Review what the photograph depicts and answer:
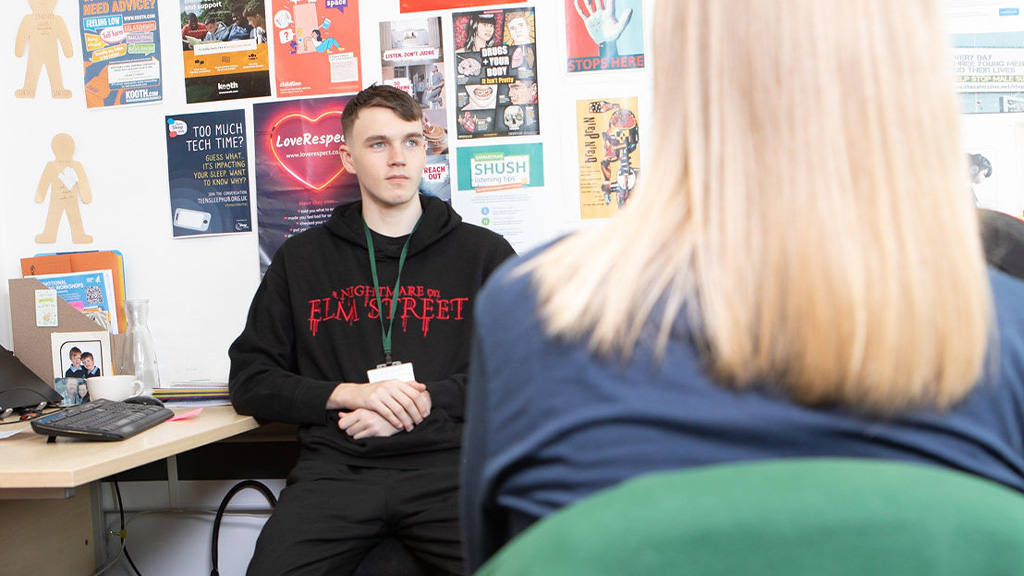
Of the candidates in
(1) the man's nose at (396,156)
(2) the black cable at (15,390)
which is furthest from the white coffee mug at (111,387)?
(1) the man's nose at (396,156)

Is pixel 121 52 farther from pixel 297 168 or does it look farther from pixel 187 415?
pixel 187 415

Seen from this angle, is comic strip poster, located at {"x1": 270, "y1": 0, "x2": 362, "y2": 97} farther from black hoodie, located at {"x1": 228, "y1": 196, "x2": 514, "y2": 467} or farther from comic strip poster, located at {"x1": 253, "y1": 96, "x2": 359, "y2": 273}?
black hoodie, located at {"x1": 228, "y1": 196, "x2": 514, "y2": 467}

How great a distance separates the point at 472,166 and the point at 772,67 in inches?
66.8

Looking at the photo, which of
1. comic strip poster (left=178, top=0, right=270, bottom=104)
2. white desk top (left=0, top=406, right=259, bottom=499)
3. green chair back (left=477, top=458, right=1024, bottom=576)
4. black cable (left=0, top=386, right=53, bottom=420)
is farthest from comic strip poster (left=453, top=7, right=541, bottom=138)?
green chair back (left=477, top=458, right=1024, bottom=576)

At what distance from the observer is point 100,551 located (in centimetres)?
246

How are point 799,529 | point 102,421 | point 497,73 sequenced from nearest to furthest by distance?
point 799,529, point 102,421, point 497,73

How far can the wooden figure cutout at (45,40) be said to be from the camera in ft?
8.07

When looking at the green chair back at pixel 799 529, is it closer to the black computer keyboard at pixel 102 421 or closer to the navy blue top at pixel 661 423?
the navy blue top at pixel 661 423

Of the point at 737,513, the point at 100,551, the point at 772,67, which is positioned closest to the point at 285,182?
the point at 100,551

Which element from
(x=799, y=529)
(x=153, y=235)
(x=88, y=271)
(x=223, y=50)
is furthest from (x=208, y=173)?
(x=799, y=529)

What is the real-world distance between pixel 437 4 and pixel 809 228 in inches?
75.3

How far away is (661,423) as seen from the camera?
559 millimetres

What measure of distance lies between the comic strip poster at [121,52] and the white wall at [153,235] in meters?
0.03

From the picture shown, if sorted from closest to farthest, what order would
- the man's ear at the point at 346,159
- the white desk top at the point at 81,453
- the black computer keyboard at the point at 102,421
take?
the white desk top at the point at 81,453 < the black computer keyboard at the point at 102,421 < the man's ear at the point at 346,159
